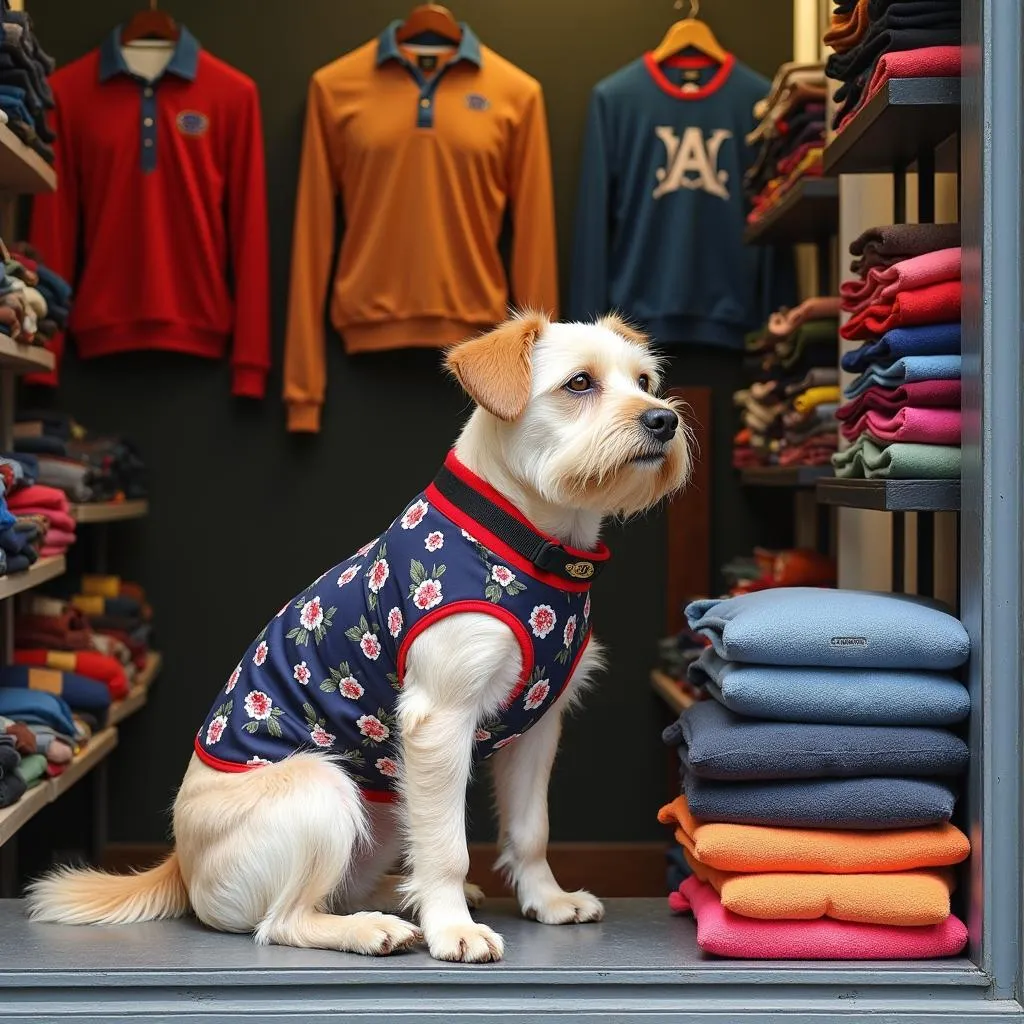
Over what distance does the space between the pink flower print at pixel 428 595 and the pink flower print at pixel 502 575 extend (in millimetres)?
91

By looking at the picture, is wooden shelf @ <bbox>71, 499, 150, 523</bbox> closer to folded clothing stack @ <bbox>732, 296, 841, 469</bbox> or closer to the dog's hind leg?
the dog's hind leg

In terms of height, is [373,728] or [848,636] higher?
[848,636]

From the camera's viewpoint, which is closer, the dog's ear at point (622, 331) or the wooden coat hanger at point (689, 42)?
the dog's ear at point (622, 331)

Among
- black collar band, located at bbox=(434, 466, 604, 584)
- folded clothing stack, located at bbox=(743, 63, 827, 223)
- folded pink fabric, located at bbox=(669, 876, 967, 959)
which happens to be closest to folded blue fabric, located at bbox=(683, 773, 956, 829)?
folded pink fabric, located at bbox=(669, 876, 967, 959)

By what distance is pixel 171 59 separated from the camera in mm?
4242

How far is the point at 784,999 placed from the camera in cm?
204

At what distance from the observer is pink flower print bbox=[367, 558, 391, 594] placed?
226cm

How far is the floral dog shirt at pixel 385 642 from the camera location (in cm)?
220

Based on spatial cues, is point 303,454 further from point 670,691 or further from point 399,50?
point 670,691

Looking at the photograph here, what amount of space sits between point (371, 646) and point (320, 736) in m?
0.19

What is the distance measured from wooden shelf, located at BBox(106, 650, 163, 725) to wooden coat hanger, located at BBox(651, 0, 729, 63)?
2543 mm

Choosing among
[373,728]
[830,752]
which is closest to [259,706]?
[373,728]

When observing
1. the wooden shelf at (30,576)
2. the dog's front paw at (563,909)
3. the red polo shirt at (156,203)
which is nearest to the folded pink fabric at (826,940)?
the dog's front paw at (563,909)

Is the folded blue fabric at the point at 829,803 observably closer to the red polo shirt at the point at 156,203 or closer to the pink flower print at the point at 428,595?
the pink flower print at the point at 428,595
